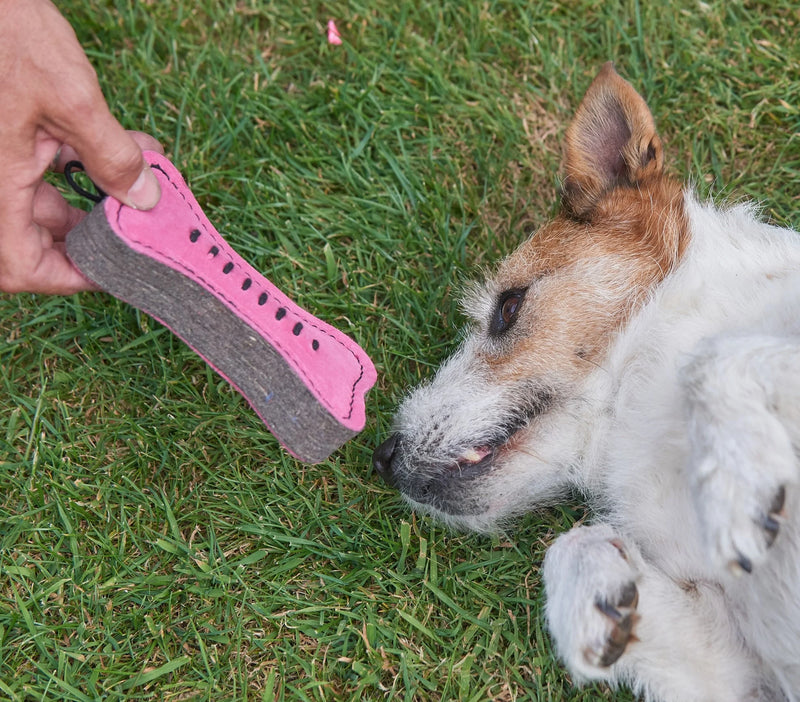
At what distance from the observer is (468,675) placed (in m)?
2.94

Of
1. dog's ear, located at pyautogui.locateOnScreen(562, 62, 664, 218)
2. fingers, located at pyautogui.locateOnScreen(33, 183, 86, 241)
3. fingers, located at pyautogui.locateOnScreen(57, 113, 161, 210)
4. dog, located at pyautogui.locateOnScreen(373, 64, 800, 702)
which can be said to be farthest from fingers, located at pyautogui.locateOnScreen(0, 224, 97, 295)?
dog's ear, located at pyautogui.locateOnScreen(562, 62, 664, 218)

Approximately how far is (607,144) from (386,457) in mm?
1623

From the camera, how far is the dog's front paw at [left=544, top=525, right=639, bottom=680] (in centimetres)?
253

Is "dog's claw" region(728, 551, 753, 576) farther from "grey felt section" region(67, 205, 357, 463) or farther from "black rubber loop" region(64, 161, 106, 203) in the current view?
"black rubber loop" region(64, 161, 106, 203)

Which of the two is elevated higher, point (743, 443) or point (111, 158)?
point (743, 443)

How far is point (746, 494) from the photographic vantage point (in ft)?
7.43

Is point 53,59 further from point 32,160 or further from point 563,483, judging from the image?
point 563,483

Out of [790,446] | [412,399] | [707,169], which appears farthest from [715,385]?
[707,169]

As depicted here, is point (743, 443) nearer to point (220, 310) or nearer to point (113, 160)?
point (220, 310)

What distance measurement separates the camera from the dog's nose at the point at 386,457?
3133 mm

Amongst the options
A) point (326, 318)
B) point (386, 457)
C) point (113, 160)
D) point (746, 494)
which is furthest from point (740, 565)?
point (113, 160)

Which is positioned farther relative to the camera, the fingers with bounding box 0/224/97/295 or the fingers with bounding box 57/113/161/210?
the fingers with bounding box 0/224/97/295

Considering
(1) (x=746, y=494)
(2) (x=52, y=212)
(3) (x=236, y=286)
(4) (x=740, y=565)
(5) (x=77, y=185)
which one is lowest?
(2) (x=52, y=212)

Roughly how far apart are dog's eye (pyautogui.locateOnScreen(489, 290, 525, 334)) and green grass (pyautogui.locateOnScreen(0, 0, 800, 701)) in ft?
1.44
